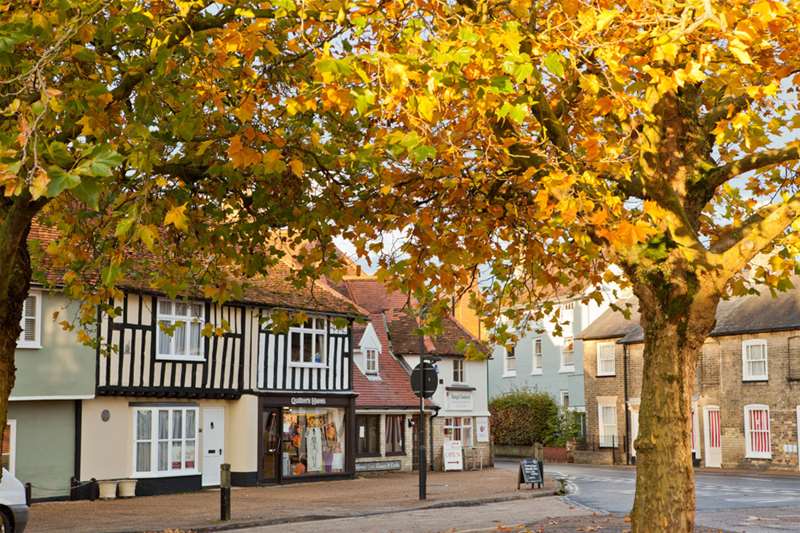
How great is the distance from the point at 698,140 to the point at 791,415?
1359 inches

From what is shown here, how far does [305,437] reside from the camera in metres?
35.1

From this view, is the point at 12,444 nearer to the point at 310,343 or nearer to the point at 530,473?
the point at 310,343

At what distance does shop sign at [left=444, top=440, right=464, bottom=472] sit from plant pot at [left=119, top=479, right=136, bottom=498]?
51.8 feet

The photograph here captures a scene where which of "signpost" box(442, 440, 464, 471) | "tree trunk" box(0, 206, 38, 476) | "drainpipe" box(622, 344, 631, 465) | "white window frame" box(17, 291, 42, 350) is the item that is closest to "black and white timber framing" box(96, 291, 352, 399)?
"white window frame" box(17, 291, 42, 350)

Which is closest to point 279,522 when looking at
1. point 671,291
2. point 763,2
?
point 671,291

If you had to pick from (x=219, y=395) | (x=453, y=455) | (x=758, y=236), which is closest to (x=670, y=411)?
(x=758, y=236)

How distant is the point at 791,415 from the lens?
4253cm

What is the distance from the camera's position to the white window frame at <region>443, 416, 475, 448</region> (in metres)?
43.5

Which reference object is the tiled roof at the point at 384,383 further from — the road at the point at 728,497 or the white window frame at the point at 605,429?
the white window frame at the point at 605,429

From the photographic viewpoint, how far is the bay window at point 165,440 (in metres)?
29.4

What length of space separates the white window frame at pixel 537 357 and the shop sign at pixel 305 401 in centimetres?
2782

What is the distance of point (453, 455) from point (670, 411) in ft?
105

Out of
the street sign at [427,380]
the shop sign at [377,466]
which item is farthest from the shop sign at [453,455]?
the street sign at [427,380]

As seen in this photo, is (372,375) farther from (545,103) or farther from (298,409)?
(545,103)
